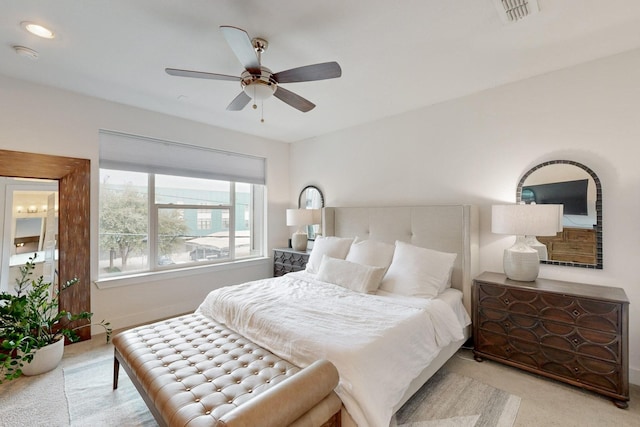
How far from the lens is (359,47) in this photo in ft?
7.13

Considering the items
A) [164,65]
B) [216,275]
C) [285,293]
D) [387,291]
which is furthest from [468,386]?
[164,65]

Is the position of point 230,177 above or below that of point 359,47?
below

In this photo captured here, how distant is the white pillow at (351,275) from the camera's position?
8.74 ft

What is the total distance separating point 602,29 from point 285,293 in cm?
315

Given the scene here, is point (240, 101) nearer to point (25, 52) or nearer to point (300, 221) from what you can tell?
point (25, 52)

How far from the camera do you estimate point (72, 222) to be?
117 inches

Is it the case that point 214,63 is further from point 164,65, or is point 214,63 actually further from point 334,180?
point 334,180

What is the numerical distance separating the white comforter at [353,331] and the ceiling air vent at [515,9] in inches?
82.7

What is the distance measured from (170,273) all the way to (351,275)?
245 cm

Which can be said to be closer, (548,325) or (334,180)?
(548,325)

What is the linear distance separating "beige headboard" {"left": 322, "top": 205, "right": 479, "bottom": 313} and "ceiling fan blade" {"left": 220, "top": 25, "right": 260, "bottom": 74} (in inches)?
87.1

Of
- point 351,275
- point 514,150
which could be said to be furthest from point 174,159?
point 514,150

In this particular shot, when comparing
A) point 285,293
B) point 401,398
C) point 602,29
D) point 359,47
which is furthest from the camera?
Result: point 285,293

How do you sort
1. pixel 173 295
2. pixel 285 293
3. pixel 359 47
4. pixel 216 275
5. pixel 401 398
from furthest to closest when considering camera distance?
1. pixel 216 275
2. pixel 173 295
3. pixel 285 293
4. pixel 359 47
5. pixel 401 398
